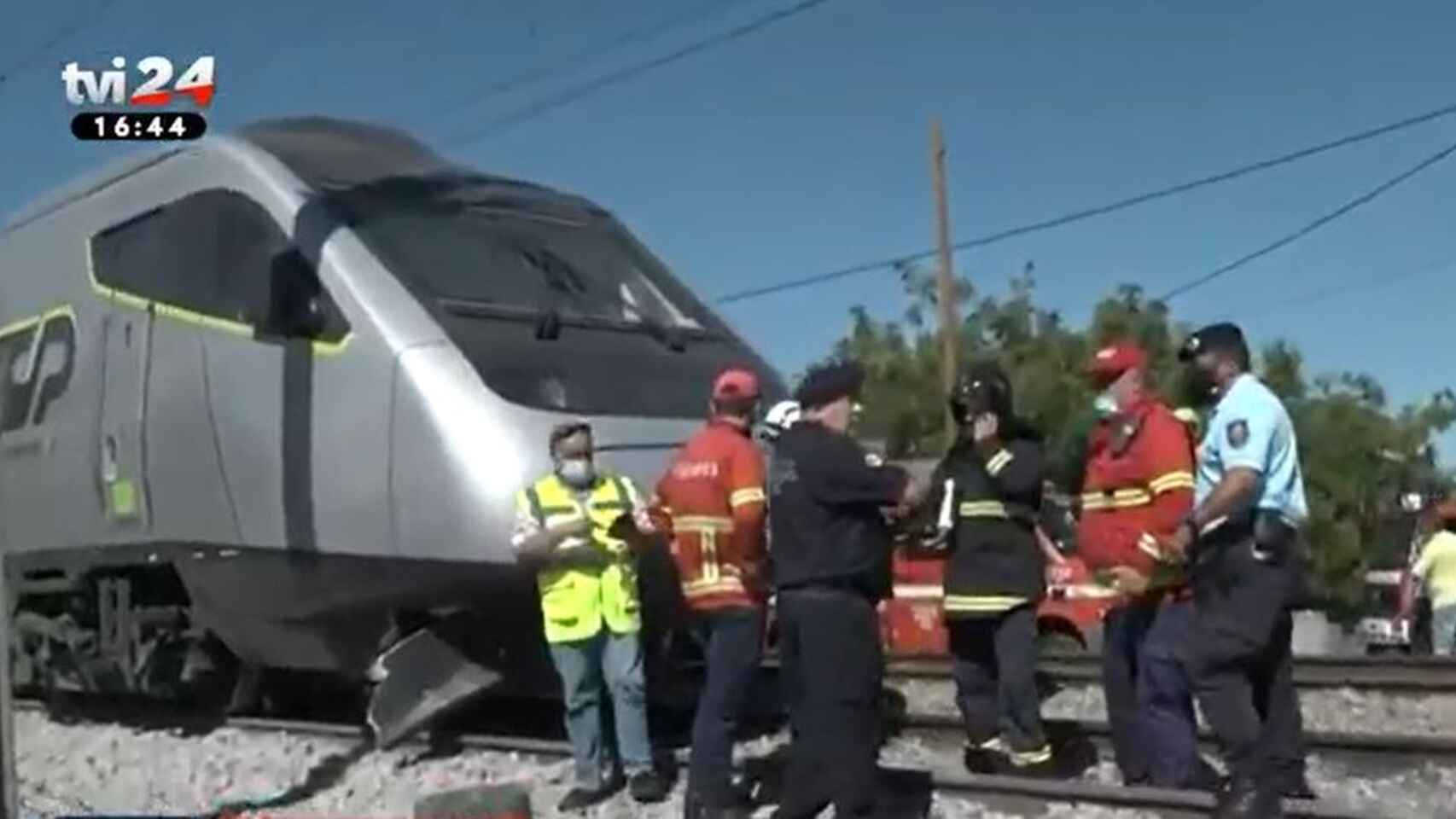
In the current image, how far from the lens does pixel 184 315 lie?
408 inches

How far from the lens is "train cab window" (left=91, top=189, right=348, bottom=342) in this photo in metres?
9.70

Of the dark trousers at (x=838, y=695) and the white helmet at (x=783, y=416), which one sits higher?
the white helmet at (x=783, y=416)

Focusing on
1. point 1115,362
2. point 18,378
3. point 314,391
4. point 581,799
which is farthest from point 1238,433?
point 18,378

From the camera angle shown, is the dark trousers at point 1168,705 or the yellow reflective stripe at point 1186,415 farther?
the yellow reflective stripe at point 1186,415

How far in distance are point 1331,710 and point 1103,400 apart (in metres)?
3.53

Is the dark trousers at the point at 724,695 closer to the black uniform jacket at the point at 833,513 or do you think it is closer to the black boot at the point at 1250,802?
the black uniform jacket at the point at 833,513

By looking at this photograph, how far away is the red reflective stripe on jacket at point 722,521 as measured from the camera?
7750 mm

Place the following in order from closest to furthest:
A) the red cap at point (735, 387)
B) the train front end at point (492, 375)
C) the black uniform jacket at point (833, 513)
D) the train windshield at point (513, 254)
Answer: the black uniform jacket at point (833, 513)
the red cap at point (735, 387)
the train front end at point (492, 375)
the train windshield at point (513, 254)

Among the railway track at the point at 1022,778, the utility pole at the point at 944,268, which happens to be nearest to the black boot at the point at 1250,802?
the railway track at the point at 1022,778

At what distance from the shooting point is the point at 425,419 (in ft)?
29.7

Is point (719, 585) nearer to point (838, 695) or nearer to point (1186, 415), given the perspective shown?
point (838, 695)

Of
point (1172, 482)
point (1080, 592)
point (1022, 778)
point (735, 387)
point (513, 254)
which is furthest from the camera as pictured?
point (1080, 592)

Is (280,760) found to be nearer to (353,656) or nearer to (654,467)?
(353,656)

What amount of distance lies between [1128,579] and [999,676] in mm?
1073
